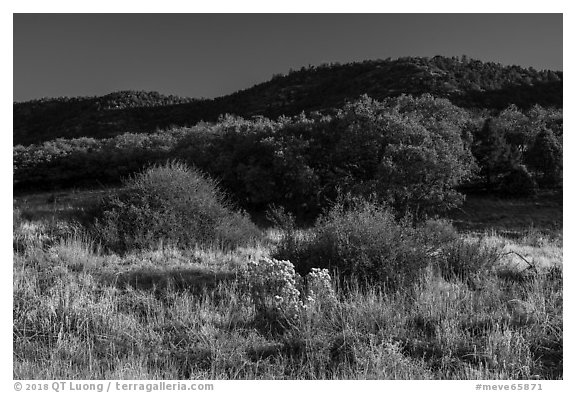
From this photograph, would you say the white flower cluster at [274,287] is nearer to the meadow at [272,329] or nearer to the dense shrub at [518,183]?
the meadow at [272,329]

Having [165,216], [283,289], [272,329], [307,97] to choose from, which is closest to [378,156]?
[165,216]

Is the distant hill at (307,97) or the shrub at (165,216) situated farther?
the distant hill at (307,97)

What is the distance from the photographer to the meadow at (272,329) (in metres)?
4.31

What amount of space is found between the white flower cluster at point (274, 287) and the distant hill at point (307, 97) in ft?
145

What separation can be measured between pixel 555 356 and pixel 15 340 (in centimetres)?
557

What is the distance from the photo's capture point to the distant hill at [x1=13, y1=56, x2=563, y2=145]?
169 feet

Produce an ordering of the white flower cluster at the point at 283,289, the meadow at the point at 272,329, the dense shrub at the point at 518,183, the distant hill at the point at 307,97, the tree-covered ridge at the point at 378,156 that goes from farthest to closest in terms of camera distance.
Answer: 1. the distant hill at the point at 307,97
2. the dense shrub at the point at 518,183
3. the tree-covered ridge at the point at 378,156
4. the white flower cluster at the point at 283,289
5. the meadow at the point at 272,329

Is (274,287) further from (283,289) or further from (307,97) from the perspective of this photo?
(307,97)

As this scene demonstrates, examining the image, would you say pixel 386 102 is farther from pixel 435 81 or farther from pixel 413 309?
pixel 435 81

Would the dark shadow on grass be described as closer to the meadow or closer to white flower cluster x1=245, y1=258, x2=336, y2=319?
the meadow

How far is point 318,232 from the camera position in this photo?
24.9ft

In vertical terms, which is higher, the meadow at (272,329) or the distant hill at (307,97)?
the distant hill at (307,97)

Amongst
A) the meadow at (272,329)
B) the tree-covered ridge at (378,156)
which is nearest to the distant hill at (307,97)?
the tree-covered ridge at (378,156)

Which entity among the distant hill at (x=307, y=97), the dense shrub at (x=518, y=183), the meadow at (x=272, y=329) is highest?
the distant hill at (x=307, y=97)
